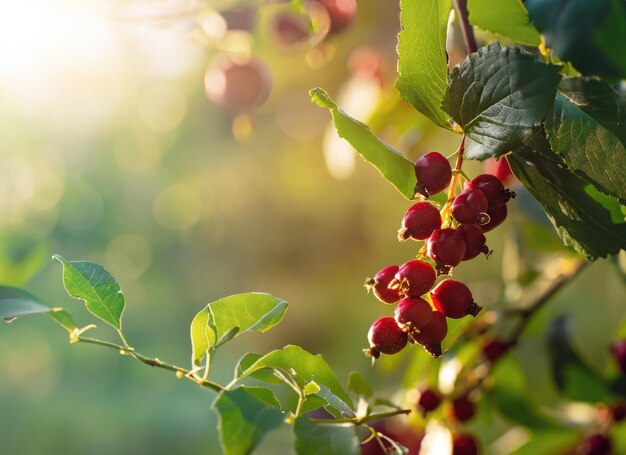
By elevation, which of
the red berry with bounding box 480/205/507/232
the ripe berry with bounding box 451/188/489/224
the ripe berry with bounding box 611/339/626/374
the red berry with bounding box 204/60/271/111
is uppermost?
the red berry with bounding box 204/60/271/111

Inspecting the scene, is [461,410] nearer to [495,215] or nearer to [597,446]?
[597,446]

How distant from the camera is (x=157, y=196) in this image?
9.59 feet

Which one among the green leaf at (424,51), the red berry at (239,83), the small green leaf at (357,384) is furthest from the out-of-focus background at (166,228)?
the green leaf at (424,51)

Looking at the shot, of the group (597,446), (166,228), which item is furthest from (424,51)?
(166,228)

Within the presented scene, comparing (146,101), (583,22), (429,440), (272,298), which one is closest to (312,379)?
(272,298)

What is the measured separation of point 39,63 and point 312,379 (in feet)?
7.83

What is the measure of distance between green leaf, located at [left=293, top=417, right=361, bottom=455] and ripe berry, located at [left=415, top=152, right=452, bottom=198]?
0.35 ft

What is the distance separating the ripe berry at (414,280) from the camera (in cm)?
34

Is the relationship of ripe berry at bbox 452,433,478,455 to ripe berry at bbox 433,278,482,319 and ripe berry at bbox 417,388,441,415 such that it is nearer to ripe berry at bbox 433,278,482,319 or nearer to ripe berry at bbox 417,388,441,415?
ripe berry at bbox 417,388,441,415

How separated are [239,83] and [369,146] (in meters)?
0.48

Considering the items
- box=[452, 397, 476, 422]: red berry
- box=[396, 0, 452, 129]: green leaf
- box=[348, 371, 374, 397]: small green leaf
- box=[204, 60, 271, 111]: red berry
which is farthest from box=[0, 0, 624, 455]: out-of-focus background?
box=[396, 0, 452, 129]: green leaf

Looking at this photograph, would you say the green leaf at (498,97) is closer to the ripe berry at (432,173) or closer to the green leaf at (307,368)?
the ripe berry at (432,173)

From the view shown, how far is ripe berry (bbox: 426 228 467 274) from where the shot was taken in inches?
12.8

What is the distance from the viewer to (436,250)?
1.08ft
